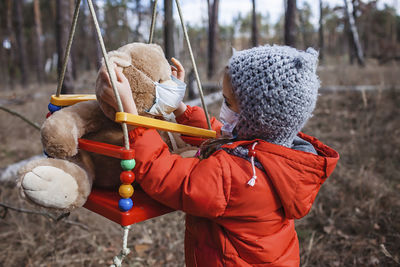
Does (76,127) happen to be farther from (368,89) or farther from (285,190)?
(368,89)

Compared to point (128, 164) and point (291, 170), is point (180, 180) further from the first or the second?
point (291, 170)

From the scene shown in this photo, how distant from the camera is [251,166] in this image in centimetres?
117

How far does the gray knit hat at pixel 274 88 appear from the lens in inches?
44.3

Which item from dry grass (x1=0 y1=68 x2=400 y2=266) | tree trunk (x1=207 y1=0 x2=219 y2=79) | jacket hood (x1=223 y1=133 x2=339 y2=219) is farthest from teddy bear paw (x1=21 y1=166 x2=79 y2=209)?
tree trunk (x1=207 y1=0 x2=219 y2=79)

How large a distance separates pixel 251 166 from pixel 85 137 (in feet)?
2.21

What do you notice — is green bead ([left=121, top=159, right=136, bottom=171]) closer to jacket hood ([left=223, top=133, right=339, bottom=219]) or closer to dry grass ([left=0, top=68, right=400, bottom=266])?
jacket hood ([left=223, top=133, right=339, bottom=219])

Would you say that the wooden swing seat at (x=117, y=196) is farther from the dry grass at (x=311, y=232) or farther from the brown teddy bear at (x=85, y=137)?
the dry grass at (x=311, y=232)

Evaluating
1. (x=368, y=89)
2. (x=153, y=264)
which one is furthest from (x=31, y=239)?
(x=368, y=89)

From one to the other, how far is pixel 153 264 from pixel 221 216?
1709 mm

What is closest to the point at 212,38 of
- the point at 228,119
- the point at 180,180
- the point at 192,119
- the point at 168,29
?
the point at 168,29

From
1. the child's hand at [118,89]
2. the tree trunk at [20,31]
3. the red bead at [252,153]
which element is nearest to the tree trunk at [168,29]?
the child's hand at [118,89]

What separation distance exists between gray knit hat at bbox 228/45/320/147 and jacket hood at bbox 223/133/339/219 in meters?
0.07

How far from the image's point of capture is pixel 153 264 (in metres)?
2.65

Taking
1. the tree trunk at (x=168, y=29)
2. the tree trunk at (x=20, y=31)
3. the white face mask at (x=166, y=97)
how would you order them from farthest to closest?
1. the tree trunk at (x=20, y=31)
2. the tree trunk at (x=168, y=29)
3. the white face mask at (x=166, y=97)
